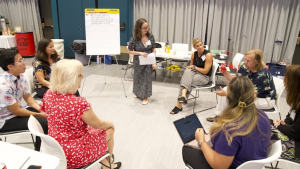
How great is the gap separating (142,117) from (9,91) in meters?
1.79

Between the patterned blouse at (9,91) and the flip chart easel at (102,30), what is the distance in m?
1.74

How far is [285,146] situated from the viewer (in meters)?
1.66

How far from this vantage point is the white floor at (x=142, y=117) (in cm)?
227

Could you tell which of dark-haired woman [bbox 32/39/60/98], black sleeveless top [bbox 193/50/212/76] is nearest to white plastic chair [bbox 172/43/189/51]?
black sleeveless top [bbox 193/50/212/76]

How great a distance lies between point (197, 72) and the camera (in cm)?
327

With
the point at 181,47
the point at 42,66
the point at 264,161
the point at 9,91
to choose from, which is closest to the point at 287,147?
the point at 264,161

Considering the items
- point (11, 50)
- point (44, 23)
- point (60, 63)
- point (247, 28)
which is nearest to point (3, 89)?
Answer: point (11, 50)

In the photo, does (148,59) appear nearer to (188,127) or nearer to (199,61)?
(199,61)

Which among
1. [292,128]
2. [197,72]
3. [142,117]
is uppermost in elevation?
[197,72]

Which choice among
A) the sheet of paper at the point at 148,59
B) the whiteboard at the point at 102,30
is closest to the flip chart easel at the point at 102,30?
the whiteboard at the point at 102,30

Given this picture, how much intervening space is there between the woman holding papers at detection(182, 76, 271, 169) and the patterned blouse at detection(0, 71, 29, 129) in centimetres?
164

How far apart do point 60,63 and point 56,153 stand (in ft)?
2.01

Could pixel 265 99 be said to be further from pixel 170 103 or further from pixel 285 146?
pixel 170 103

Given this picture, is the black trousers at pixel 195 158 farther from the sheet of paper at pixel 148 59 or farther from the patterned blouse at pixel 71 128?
the sheet of paper at pixel 148 59
